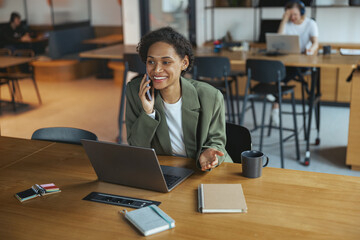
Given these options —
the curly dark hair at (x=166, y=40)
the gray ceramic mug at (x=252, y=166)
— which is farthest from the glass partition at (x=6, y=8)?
the gray ceramic mug at (x=252, y=166)

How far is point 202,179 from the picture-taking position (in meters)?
1.81

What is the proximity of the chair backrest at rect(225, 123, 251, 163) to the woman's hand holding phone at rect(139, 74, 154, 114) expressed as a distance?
450mm

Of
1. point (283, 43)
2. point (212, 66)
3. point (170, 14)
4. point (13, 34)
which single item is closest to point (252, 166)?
point (212, 66)

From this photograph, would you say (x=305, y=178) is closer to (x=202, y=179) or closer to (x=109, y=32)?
(x=202, y=179)

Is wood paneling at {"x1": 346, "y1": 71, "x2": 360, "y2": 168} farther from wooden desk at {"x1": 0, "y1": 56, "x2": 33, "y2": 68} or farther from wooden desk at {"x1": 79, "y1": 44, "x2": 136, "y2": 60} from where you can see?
wooden desk at {"x1": 0, "y1": 56, "x2": 33, "y2": 68}

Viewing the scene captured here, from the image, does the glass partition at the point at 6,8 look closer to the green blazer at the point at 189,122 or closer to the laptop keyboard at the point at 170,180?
the green blazer at the point at 189,122

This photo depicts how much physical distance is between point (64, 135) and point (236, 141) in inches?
37.6

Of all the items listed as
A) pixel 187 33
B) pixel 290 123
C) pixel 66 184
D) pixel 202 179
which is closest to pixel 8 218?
pixel 66 184

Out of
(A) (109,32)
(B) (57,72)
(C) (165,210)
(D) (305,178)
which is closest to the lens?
(C) (165,210)

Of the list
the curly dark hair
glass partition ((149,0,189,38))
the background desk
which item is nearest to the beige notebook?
the curly dark hair

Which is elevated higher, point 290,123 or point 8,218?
point 8,218

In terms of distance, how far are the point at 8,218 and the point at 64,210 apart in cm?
19

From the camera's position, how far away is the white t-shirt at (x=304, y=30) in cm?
494

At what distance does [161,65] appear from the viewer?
2.04 metres
